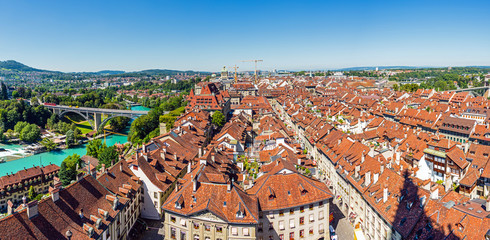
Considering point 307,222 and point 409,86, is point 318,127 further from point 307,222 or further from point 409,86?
point 409,86

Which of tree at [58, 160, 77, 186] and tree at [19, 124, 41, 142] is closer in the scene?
tree at [58, 160, 77, 186]

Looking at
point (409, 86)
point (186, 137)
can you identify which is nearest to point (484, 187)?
point (186, 137)

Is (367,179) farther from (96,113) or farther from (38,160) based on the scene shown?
(96,113)

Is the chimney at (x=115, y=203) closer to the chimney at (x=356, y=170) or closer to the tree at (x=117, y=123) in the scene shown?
the chimney at (x=356, y=170)

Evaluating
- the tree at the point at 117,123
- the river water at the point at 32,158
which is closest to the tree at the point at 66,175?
the river water at the point at 32,158

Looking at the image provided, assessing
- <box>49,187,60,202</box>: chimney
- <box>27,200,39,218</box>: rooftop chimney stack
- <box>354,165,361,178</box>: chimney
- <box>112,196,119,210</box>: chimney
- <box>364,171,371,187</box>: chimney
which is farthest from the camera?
<box>354,165,361,178</box>: chimney

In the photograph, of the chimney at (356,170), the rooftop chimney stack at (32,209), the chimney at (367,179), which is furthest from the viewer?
the chimney at (356,170)

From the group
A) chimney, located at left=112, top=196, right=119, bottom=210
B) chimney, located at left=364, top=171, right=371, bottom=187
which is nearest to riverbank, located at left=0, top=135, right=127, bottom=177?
chimney, located at left=112, top=196, right=119, bottom=210

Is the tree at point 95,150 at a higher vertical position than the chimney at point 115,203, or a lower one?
lower

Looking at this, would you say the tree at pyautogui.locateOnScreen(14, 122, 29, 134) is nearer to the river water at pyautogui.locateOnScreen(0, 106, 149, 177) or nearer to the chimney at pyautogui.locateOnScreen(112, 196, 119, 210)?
the river water at pyautogui.locateOnScreen(0, 106, 149, 177)

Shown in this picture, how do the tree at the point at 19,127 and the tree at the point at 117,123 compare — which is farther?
the tree at the point at 117,123

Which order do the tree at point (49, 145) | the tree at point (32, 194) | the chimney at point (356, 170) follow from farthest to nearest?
the tree at point (49, 145)
the tree at point (32, 194)
the chimney at point (356, 170)

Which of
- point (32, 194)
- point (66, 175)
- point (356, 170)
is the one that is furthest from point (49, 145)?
point (356, 170)
